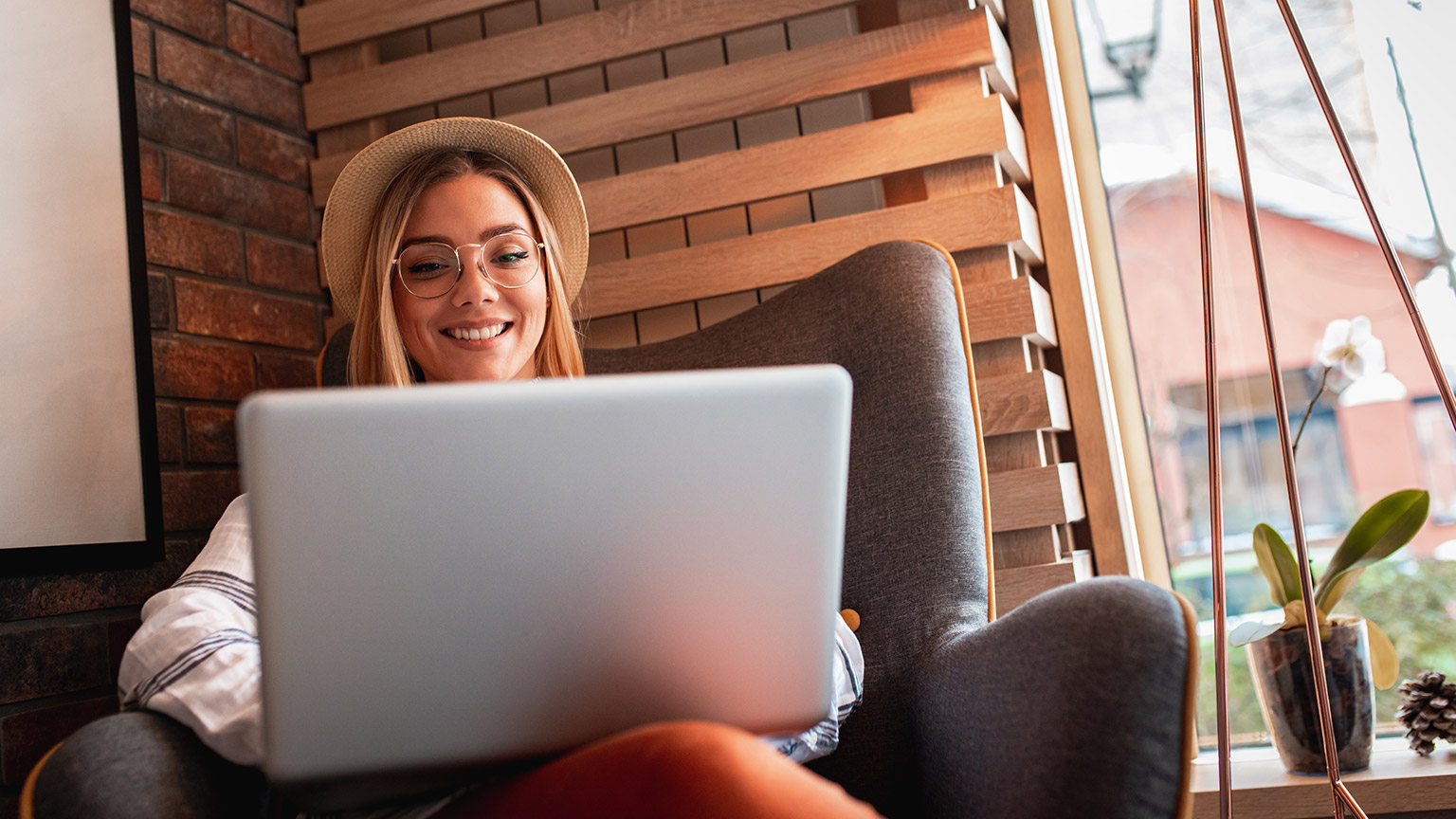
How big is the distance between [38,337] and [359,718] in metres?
1.10

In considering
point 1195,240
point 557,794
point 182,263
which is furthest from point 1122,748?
point 182,263

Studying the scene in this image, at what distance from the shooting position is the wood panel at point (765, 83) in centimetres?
168

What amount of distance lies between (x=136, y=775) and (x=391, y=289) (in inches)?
31.4

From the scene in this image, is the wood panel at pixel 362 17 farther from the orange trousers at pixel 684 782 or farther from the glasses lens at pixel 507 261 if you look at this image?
the orange trousers at pixel 684 782

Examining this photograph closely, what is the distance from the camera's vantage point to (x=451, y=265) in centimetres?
146

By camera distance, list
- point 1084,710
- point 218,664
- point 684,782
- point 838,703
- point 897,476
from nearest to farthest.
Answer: point 684,782
point 1084,710
point 218,664
point 838,703
point 897,476

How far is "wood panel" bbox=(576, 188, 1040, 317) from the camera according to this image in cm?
166

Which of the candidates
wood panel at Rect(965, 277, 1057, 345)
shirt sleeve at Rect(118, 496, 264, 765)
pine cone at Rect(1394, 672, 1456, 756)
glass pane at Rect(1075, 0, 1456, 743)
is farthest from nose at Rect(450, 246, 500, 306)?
pine cone at Rect(1394, 672, 1456, 756)

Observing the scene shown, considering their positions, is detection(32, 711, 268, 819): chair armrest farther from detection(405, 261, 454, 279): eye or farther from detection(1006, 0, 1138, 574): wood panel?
detection(1006, 0, 1138, 574): wood panel

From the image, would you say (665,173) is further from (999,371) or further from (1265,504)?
(1265,504)

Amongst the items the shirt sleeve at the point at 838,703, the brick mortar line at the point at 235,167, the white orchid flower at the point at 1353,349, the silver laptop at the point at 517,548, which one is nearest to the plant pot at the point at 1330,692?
the white orchid flower at the point at 1353,349

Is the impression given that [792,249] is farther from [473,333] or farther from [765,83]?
[473,333]

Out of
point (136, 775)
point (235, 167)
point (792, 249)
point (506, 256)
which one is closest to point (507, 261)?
point (506, 256)

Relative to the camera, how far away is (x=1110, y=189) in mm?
1857
